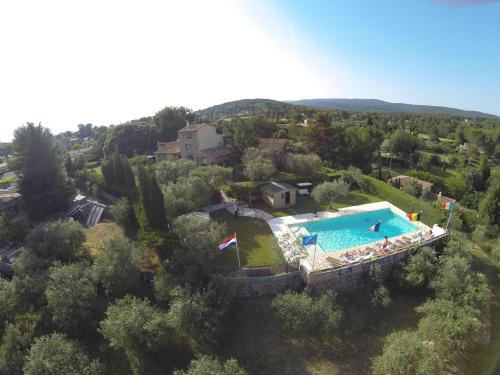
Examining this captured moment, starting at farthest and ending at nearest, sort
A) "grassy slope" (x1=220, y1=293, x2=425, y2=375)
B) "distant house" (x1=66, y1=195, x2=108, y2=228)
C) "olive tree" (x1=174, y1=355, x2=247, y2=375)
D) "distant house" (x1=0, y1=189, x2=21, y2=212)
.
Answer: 1. "distant house" (x1=66, y1=195, x2=108, y2=228)
2. "distant house" (x1=0, y1=189, x2=21, y2=212)
3. "grassy slope" (x1=220, y1=293, x2=425, y2=375)
4. "olive tree" (x1=174, y1=355, x2=247, y2=375)

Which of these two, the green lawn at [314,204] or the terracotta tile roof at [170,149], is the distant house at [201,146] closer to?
the terracotta tile roof at [170,149]

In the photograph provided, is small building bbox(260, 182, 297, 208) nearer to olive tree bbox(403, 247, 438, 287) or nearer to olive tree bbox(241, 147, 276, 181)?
olive tree bbox(241, 147, 276, 181)

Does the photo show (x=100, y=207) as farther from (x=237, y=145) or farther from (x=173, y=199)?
(x=237, y=145)

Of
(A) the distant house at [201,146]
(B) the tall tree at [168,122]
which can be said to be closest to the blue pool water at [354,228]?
(A) the distant house at [201,146]

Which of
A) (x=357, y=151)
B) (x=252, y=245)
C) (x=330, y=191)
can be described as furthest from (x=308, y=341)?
(x=357, y=151)

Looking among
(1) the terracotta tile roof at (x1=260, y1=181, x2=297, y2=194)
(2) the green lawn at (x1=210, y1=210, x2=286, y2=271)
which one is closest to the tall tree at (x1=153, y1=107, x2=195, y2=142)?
(1) the terracotta tile roof at (x1=260, y1=181, x2=297, y2=194)

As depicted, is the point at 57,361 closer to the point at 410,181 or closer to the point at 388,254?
the point at 388,254

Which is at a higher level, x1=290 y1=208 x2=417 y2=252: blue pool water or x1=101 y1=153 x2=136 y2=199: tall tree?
x1=101 y1=153 x2=136 y2=199: tall tree
